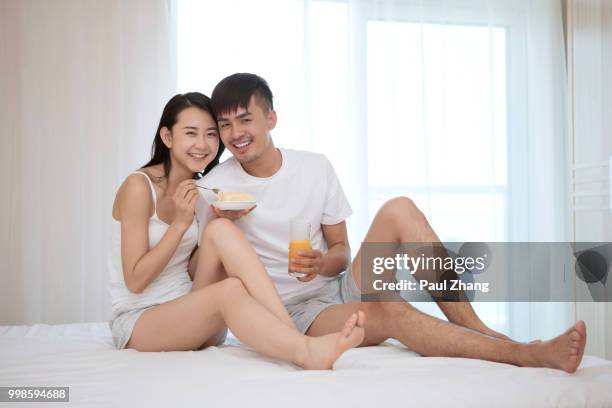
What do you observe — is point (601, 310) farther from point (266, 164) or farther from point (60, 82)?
point (60, 82)

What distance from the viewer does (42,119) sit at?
3400mm

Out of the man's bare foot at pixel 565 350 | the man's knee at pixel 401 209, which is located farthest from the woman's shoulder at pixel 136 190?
the man's bare foot at pixel 565 350

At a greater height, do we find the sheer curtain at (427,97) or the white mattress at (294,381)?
the sheer curtain at (427,97)

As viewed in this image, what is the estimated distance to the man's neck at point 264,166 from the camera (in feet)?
7.72

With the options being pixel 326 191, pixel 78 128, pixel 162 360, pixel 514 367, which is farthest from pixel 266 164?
pixel 78 128

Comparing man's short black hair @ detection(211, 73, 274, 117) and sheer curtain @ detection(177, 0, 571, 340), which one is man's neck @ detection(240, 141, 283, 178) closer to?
man's short black hair @ detection(211, 73, 274, 117)

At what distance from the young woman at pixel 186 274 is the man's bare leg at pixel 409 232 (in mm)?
415

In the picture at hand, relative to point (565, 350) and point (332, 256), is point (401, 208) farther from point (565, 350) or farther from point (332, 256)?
point (565, 350)

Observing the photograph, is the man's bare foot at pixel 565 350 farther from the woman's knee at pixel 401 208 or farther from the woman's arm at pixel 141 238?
the woman's arm at pixel 141 238

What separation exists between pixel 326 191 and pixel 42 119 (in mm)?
1903

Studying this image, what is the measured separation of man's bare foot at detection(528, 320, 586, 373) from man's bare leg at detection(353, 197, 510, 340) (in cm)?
24

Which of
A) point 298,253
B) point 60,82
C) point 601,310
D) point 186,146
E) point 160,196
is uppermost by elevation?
point 60,82

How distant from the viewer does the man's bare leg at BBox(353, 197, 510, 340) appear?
5.94ft

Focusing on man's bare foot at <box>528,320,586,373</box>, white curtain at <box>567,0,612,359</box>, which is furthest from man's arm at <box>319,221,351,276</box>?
white curtain at <box>567,0,612,359</box>
